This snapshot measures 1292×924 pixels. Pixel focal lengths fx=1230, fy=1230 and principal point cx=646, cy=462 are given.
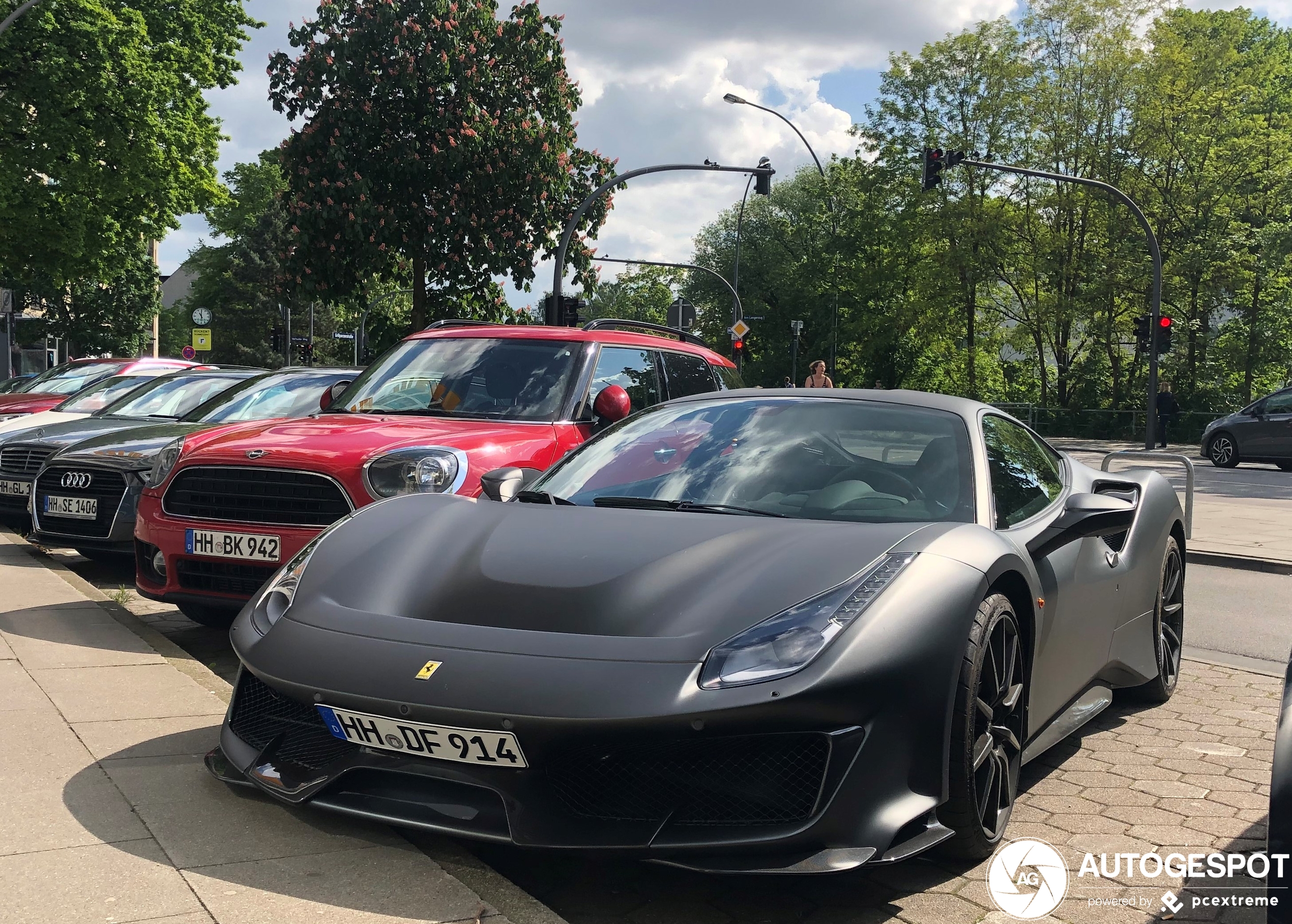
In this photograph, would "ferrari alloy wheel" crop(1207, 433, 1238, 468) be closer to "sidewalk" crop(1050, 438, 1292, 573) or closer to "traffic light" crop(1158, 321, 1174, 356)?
"sidewalk" crop(1050, 438, 1292, 573)

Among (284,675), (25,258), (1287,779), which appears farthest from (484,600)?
(25,258)

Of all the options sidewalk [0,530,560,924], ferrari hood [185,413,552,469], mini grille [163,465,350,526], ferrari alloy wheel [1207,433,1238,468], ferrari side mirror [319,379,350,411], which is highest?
ferrari side mirror [319,379,350,411]

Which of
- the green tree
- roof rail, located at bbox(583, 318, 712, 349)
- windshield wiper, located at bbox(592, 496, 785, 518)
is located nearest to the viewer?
windshield wiper, located at bbox(592, 496, 785, 518)

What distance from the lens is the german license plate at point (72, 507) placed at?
770cm

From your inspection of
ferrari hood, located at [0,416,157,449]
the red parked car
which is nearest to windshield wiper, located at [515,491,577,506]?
ferrari hood, located at [0,416,157,449]

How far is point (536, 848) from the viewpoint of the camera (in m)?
2.73

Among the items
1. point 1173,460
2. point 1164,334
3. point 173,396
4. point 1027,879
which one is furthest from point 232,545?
point 1164,334

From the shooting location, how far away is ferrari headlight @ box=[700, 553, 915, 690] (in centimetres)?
273

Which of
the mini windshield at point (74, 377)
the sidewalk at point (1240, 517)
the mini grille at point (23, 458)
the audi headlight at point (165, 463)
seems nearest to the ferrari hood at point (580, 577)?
the audi headlight at point (165, 463)

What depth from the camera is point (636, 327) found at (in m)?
8.38

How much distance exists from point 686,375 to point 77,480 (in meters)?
3.92

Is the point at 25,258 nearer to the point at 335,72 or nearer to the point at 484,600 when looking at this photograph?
the point at 335,72

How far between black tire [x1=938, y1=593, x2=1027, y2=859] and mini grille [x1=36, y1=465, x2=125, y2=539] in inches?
236
